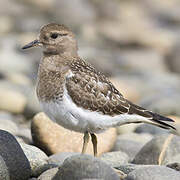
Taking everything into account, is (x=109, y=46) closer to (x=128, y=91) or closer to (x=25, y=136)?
(x=128, y=91)

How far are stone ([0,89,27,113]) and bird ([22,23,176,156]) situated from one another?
3881 mm

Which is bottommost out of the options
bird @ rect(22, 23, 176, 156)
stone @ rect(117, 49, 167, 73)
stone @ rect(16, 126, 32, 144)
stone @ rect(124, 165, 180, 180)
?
stone @ rect(16, 126, 32, 144)

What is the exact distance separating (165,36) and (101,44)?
2.85 meters

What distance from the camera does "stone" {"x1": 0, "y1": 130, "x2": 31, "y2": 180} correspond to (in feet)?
20.8

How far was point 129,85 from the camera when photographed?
1347 centimetres

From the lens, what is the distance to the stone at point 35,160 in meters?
6.78

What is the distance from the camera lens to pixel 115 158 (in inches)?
297

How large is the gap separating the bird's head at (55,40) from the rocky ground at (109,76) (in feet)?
3.85

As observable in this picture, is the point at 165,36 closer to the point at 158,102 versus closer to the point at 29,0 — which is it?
the point at 29,0

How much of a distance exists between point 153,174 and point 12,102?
543 centimetres

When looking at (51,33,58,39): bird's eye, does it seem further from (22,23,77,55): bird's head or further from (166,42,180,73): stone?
(166,42,180,73): stone

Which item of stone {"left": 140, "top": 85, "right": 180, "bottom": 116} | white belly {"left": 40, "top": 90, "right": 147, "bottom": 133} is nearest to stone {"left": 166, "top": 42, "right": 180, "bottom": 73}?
stone {"left": 140, "top": 85, "right": 180, "bottom": 116}

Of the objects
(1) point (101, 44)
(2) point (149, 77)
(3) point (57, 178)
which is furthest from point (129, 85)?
(3) point (57, 178)

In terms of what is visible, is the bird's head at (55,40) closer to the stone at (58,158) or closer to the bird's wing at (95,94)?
the bird's wing at (95,94)
